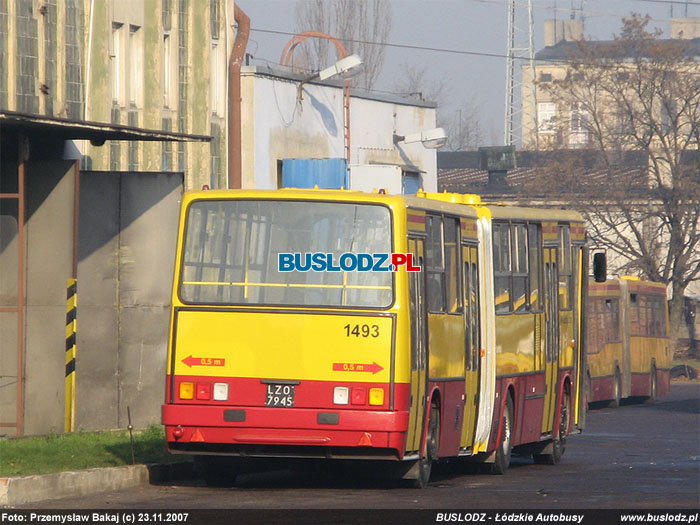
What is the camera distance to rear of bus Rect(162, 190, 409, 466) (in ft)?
48.5

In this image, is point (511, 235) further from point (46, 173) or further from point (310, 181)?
point (310, 181)

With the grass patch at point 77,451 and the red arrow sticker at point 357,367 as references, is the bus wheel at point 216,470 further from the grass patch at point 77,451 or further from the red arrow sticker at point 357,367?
the red arrow sticker at point 357,367

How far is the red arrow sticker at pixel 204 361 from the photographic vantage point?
15.1m

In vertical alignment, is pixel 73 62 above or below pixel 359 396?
above

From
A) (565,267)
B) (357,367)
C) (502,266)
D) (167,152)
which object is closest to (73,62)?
(167,152)

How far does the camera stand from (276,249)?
50.0 ft

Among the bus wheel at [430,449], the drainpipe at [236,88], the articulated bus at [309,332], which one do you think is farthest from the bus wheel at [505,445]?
the drainpipe at [236,88]

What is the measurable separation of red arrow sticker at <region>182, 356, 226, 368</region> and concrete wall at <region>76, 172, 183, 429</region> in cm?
680

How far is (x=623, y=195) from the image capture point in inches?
2272

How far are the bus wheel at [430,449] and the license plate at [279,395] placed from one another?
1.49 m

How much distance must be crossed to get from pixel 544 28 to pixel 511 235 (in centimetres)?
16416

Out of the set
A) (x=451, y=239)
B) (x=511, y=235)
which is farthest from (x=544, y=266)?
(x=451, y=239)

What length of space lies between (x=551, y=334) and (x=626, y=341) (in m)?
17.8

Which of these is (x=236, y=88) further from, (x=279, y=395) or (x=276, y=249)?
(x=279, y=395)
